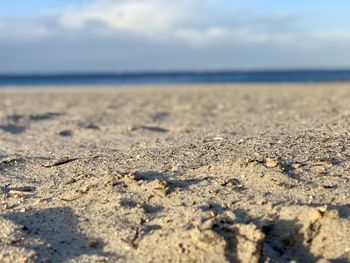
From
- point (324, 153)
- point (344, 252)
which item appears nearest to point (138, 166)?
point (324, 153)

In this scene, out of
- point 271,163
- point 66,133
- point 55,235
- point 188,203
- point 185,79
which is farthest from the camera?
point 185,79

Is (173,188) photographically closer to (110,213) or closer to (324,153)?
(110,213)

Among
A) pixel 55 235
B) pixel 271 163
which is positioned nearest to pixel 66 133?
pixel 271 163

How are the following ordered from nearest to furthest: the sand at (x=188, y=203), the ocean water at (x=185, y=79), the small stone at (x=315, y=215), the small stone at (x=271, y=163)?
the sand at (x=188, y=203), the small stone at (x=315, y=215), the small stone at (x=271, y=163), the ocean water at (x=185, y=79)

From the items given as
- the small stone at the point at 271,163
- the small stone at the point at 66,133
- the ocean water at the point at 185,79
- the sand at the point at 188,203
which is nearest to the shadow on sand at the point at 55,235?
the sand at the point at 188,203

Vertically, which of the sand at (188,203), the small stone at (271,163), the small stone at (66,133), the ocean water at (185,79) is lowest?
the ocean water at (185,79)

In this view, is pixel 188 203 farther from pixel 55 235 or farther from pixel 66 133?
pixel 66 133

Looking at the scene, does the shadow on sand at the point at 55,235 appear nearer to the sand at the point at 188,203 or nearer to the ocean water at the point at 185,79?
the sand at the point at 188,203

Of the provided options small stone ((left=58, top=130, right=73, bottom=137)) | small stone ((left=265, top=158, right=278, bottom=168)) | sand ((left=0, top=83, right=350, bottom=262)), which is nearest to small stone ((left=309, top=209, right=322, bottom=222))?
sand ((left=0, top=83, right=350, bottom=262))

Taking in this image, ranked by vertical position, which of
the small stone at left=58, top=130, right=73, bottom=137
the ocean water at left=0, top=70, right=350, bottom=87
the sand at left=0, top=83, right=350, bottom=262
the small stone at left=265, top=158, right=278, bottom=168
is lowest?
the ocean water at left=0, top=70, right=350, bottom=87

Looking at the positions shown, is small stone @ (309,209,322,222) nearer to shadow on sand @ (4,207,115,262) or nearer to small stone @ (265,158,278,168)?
small stone @ (265,158,278,168)

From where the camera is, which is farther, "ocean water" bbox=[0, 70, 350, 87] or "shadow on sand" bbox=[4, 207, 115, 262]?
"ocean water" bbox=[0, 70, 350, 87]

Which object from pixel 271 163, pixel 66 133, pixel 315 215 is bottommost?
pixel 66 133
